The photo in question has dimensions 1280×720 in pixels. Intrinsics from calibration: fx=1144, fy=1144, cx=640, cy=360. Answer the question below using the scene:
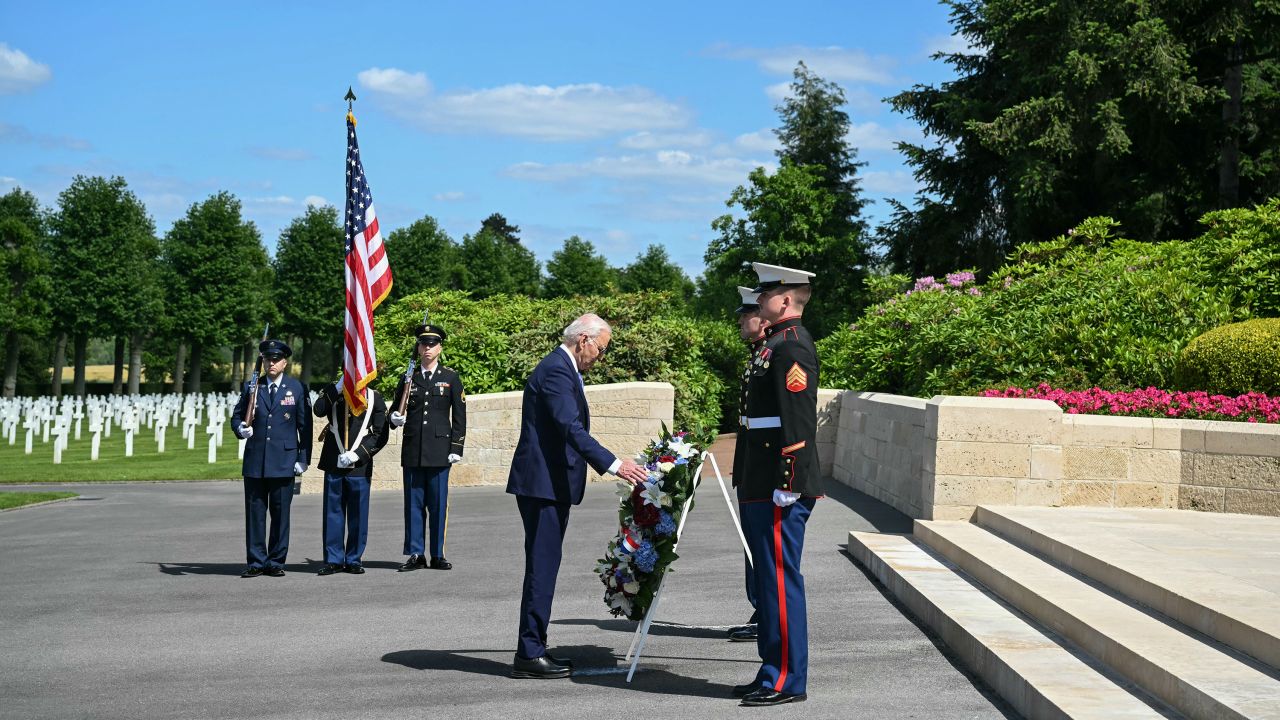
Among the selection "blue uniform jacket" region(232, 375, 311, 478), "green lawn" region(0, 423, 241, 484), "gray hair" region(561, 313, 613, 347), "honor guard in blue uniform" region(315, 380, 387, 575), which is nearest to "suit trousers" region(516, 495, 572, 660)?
"gray hair" region(561, 313, 613, 347)

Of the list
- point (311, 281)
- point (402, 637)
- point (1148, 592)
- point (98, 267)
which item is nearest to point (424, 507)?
point (402, 637)

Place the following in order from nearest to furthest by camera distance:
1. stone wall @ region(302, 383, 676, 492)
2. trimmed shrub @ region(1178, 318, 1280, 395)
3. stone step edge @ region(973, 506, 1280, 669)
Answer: stone step edge @ region(973, 506, 1280, 669)
trimmed shrub @ region(1178, 318, 1280, 395)
stone wall @ region(302, 383, 676, 492)

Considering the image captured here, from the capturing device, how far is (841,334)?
18.7 meters

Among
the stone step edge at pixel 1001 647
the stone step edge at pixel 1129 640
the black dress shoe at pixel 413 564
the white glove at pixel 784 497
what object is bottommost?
the black dress shoe at pixel 413 564

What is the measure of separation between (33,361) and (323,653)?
76345 millimetres

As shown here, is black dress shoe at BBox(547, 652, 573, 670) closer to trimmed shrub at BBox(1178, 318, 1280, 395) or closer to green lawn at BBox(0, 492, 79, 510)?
trimmed shrub at BBox(1178, 318, 1280, 395)

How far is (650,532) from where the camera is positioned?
6.23 meters

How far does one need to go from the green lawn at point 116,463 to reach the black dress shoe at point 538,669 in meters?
14.7

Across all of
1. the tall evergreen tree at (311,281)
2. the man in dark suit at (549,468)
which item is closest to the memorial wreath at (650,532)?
the man in dark suit at (549,468)

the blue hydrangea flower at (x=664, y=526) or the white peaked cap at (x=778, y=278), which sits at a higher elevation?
the white peaked cap at (x=778, y=278)

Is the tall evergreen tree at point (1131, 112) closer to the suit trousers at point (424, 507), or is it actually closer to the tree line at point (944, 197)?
the tree line at point (944, 197)

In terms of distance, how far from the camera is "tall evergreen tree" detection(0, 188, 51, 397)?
51062 mm

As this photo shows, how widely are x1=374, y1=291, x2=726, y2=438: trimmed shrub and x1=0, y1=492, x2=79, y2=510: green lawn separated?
17.5 feet

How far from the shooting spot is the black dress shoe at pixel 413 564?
9.66m
